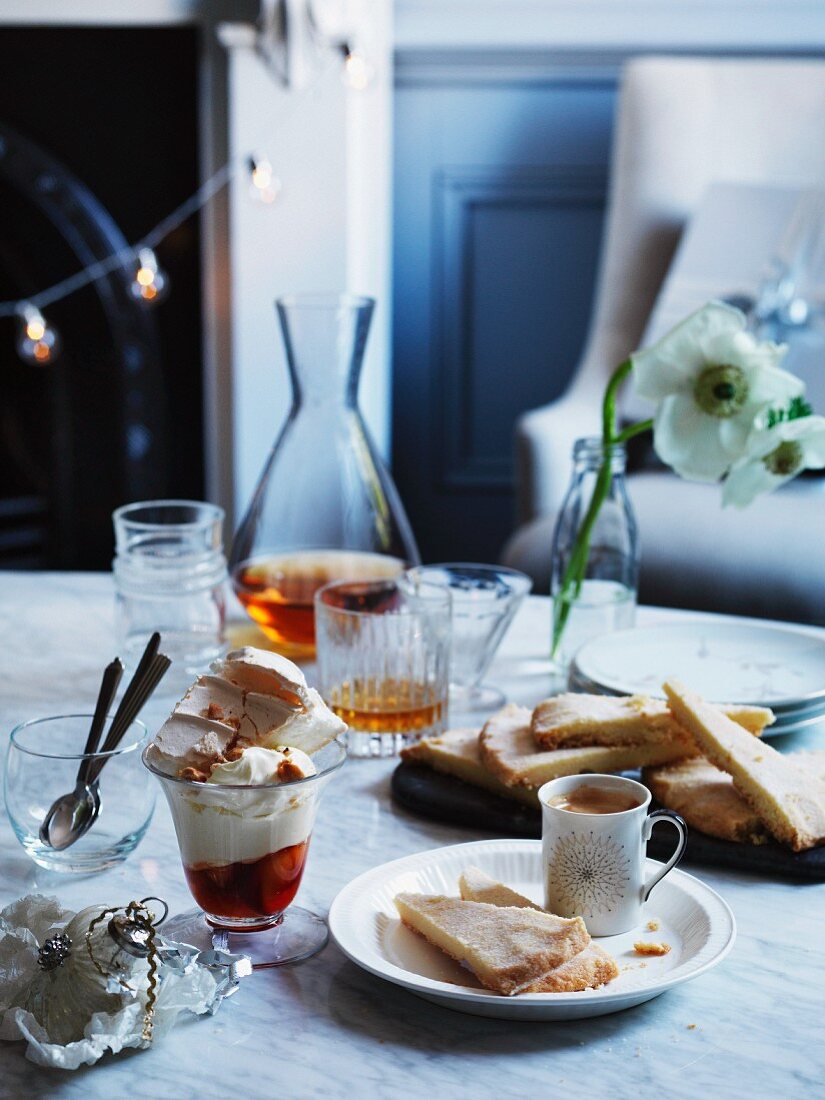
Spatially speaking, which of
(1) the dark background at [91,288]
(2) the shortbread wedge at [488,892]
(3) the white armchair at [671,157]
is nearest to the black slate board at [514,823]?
(2) the shortbread wedge at [488,892]

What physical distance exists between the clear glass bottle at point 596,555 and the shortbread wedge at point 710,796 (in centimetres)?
31

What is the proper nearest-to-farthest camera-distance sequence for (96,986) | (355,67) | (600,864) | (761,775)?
(96,986), (600,864), (761,775), (355,67)

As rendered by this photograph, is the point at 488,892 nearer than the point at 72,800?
Yes

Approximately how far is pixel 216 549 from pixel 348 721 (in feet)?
0.94

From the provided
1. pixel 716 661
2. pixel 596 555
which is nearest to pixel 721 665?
pixel 716 661

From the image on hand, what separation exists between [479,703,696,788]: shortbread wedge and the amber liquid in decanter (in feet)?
1.08

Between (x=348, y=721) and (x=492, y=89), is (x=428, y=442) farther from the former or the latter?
(x=348, y=721)

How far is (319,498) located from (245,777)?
62cm

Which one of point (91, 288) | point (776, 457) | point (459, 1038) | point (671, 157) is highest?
point (671, 157)

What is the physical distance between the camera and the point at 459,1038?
670 millimetres

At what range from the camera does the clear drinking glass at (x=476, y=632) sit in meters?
1.19

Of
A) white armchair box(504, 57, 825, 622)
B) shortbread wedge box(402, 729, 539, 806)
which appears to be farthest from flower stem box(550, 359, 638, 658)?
white armchair box(504, 57, 825, 622)

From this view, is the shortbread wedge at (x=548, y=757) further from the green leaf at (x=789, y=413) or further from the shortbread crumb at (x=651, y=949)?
the green leaf at (x=789, y=413)

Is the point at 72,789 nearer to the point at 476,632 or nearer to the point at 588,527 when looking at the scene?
the point at 476,632
